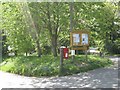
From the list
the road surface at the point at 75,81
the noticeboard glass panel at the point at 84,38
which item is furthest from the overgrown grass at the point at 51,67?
the noticeboard glass panel at the point at 84,38

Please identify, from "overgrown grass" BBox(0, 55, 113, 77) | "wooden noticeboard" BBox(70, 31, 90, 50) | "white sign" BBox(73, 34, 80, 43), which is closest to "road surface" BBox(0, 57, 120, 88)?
"overgrown grass" BBox(0, 55, 113, 77)

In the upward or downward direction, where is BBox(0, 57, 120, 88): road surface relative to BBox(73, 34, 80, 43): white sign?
downward

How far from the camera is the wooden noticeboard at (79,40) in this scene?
1594cm

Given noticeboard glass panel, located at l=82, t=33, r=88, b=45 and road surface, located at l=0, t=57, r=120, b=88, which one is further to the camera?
noticeboard glass panel, located at l=82, t=33, r=88, b=45

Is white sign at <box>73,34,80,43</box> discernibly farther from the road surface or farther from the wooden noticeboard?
the road surface

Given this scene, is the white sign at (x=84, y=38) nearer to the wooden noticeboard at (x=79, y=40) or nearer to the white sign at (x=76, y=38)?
the wooden noticeboard at (x=79, y=40)

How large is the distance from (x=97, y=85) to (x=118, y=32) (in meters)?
22.7

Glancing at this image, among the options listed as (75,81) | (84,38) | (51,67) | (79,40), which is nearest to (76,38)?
(79,40)

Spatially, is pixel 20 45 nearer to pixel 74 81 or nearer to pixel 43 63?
pixel 43 63

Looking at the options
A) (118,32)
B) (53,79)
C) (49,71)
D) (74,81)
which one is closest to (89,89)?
(74,81)

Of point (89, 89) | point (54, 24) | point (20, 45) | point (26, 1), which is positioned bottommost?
point (89, 89)

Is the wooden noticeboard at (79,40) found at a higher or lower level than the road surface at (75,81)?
higher

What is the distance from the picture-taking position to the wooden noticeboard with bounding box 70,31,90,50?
1594 centimetres

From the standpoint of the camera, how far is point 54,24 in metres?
18.8
